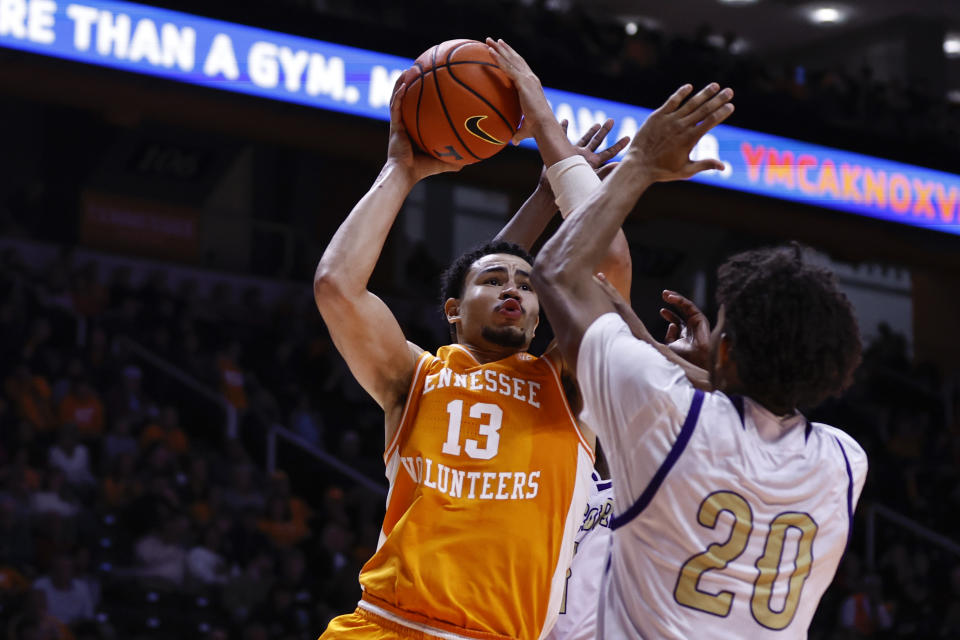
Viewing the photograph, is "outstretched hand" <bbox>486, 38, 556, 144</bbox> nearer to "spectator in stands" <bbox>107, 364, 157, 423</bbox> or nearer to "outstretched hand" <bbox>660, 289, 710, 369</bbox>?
"outstretched hand" <bbox>660, 289, 710, 369</bbox>

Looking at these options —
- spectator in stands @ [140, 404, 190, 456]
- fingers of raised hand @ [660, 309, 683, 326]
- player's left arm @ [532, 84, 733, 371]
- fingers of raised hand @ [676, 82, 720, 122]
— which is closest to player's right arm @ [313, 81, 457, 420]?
fingers of raised hand @ [660, 309, 683, 326]

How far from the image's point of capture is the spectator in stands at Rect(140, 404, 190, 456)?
9688mm

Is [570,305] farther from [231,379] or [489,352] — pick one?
[231,379]

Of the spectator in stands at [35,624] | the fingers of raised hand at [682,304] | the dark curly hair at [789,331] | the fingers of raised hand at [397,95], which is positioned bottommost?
the spectator in stands at [35,624]

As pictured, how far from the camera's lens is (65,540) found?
8.26 metres

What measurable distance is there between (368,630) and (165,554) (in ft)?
18.8

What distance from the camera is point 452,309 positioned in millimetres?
3721

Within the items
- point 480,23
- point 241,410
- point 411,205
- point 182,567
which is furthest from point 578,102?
point 411,205

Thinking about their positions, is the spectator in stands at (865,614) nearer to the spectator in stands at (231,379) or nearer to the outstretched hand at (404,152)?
the spectator in stands at (231,379)

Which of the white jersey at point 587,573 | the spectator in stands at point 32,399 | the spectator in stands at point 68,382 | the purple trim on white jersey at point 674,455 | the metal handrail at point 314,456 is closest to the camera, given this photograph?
the purple trim on white jersey at point 674,455

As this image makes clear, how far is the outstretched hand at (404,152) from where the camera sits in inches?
141

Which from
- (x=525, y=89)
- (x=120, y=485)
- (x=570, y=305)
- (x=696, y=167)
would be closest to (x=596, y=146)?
(x=525, y=89)

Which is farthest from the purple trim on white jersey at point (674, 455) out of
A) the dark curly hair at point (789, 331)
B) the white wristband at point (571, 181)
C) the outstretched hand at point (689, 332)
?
the outstretched hand at point (689, 332)

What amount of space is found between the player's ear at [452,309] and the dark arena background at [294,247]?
15.6 feet
